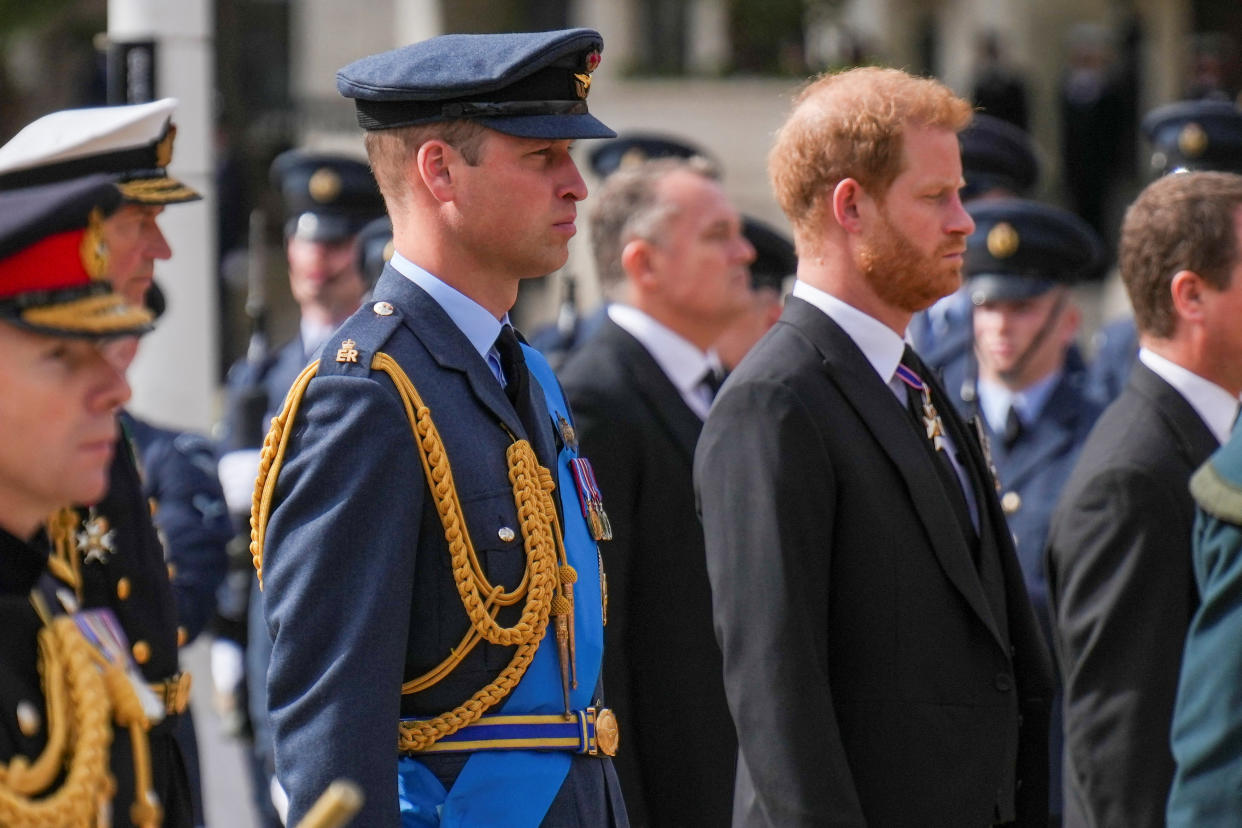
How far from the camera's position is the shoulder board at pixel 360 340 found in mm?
3020

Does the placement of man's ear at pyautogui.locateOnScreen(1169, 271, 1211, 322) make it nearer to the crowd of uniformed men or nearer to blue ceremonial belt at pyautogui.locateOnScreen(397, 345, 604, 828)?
the crowd of uniformed men

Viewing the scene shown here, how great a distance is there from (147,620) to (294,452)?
36.0 inches

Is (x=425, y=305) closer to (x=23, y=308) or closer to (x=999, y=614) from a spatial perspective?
(x=23, y=308)

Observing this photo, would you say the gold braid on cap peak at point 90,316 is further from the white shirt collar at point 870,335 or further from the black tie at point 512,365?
the white shirt collar at point 870,335

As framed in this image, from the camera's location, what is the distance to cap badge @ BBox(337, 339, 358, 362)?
3027 millimetres

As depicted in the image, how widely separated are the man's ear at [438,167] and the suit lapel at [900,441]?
0.84m

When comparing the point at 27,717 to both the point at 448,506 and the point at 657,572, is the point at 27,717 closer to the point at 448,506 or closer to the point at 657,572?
the point at 448,506

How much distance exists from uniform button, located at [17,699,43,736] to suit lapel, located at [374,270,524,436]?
987 mm

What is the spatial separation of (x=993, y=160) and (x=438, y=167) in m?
5.04

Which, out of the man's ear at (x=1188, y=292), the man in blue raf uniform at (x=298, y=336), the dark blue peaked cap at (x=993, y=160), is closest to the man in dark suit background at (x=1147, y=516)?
the man's ear at (x=1188, y=292)

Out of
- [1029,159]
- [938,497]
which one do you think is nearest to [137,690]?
[938,497]

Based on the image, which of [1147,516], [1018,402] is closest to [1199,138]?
[1018,402]

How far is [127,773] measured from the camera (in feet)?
8.27

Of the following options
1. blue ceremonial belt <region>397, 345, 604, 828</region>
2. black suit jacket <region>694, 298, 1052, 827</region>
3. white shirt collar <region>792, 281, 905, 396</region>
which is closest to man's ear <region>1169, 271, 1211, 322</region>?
white shirt collar <region>792, 281, 905, 396</region>
